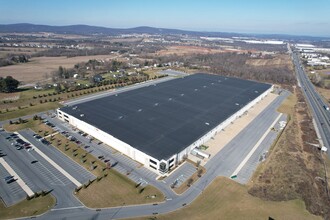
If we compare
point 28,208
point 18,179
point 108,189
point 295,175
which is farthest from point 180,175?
point 18,179

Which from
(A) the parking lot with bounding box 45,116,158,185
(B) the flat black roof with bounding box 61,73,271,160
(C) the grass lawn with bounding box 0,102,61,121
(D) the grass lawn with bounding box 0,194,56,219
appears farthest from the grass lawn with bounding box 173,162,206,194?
(C) the grass lawn with bounding box 0,102,61,121

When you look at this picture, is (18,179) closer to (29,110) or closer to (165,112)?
(165,112)

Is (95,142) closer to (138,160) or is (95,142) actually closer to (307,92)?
(138,160)

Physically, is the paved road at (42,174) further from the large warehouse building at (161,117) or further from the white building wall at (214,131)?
the white building wall at (214,131)

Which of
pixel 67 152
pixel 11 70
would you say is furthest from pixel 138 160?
pixel 11 70

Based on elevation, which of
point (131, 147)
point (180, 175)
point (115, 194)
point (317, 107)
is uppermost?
point (131, 147)

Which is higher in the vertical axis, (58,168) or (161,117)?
(161,117)

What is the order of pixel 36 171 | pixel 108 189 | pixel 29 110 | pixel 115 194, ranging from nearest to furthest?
pixel 115 194
pixel 108 189
pixel 36 171
pixel 29 110
